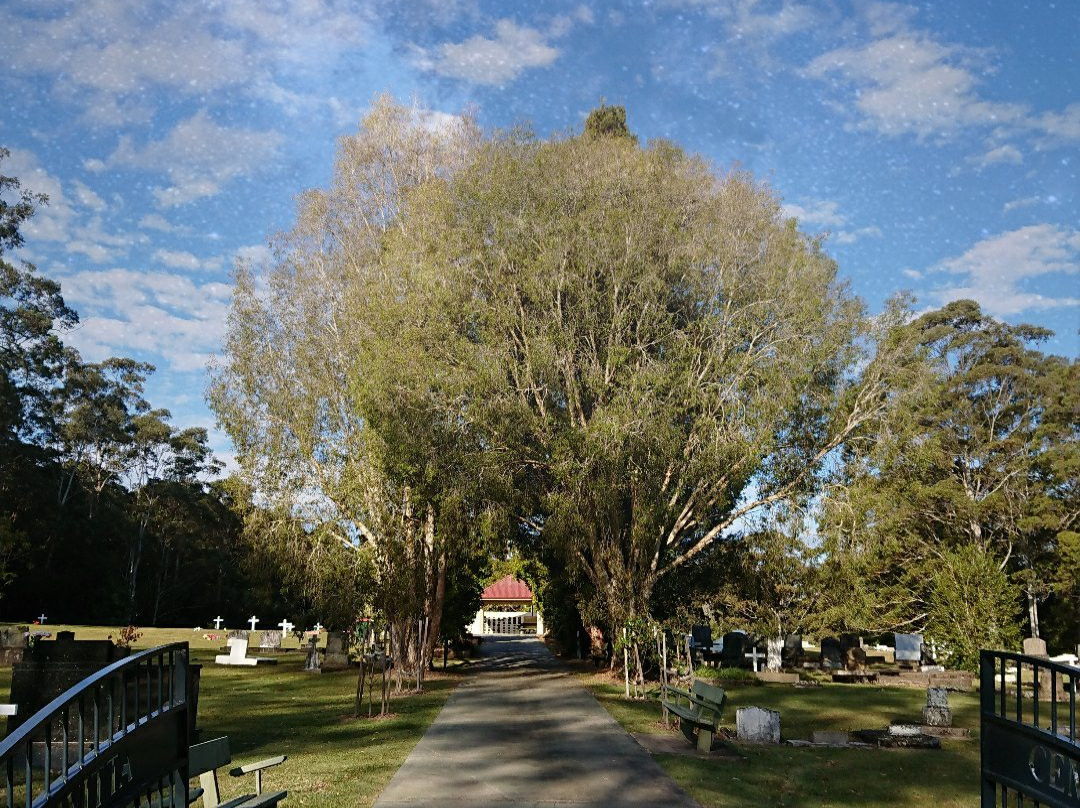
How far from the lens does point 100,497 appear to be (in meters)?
57.4

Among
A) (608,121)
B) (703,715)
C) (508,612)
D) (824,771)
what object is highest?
(608,121)

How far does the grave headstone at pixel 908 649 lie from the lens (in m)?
31.9

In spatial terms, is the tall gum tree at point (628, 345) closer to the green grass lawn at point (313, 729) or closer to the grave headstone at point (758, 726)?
the green grass lawn at point (313, 729)

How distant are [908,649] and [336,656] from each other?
19.8 m

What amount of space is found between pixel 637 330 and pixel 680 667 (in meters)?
8.47

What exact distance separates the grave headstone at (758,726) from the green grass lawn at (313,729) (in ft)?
15.8

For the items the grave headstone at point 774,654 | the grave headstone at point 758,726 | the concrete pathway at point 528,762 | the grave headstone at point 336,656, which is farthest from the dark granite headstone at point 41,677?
the grave headstone at point 774,654

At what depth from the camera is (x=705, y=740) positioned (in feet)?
40.2

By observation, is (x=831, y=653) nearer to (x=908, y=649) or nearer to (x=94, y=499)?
(x=908, y=649)

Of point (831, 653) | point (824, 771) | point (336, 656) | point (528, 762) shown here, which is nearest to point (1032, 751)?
point (824, 771)

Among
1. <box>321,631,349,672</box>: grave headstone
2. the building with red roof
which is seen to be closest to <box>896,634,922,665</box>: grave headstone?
<box>321,631,349,672</box>: grave headstone

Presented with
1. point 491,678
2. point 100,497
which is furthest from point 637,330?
point 100,497

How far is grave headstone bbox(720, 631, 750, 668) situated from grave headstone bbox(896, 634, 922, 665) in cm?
652

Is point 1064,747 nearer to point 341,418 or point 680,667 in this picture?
point 680,667
